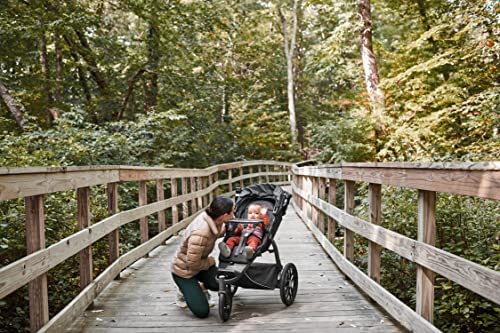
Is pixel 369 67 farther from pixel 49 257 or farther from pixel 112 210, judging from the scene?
pixel 49 257

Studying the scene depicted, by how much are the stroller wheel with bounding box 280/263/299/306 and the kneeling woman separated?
659mm

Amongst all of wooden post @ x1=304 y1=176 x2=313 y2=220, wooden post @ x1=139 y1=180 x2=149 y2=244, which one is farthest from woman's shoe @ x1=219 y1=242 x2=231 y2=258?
wooden post @ x1=304 y1=176 x2=313 y2=220

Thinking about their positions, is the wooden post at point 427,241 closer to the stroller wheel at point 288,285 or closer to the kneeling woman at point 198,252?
the stroller wheel at point 288,285

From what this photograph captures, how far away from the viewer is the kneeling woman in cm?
382

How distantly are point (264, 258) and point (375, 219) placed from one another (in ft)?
8.35

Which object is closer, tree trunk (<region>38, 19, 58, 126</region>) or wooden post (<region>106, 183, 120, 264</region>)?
wooden post (<region>106, 183, 120, 264</region>)

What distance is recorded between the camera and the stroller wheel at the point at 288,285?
4035 millimetres

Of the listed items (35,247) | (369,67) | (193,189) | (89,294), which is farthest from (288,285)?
(369,67)

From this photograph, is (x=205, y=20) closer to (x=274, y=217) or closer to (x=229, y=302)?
(x=274, y=217)

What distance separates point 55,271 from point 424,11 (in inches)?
455

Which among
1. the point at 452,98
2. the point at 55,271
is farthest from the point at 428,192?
the point at 452,98

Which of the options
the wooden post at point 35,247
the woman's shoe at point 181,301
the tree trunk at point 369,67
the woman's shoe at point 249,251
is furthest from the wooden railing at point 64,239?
the tree trunk at point 369,67

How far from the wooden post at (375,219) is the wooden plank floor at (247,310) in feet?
0.96

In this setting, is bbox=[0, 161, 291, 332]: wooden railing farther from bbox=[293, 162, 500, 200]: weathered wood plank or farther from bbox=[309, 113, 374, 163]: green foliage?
bbox=[309, 113, 374, 163]: green foliage
